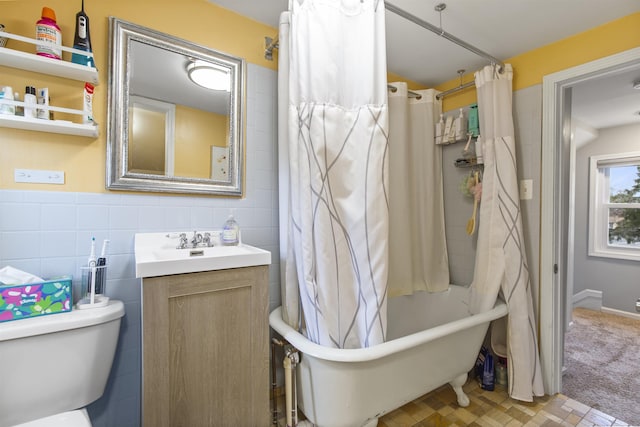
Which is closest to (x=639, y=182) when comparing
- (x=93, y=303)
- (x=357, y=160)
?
(x=357, y=160)

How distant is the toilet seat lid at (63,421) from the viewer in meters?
0.98

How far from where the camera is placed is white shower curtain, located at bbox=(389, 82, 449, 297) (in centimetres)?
214

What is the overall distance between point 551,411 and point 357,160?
194cm

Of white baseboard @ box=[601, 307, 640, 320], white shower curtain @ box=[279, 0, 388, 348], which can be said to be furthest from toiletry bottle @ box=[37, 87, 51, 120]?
white baseboard @ box=[601, 307, 640, 320]

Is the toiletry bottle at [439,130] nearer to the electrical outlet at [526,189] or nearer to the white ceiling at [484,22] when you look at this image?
the white ceiling at [484,22]

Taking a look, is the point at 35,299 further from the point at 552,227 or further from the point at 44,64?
the point at 552,227

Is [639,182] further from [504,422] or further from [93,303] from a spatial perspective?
[93,303]

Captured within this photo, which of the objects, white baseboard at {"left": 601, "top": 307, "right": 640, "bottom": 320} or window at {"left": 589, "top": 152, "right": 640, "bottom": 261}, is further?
window at {"left": 589, "top": 152, "right": 640, "bottom": 261}

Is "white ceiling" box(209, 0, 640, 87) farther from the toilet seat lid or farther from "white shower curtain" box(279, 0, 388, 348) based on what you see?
the toilet seat lid

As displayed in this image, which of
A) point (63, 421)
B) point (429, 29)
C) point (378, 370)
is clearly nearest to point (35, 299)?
point (63, 421)

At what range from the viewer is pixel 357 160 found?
1.36m

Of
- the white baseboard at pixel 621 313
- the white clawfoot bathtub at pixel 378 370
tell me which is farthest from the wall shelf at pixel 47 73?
the white baseboard at pixel 621 313

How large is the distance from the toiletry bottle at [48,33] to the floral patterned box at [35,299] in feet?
3.07

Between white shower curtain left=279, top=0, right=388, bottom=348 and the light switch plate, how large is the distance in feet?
3.40
